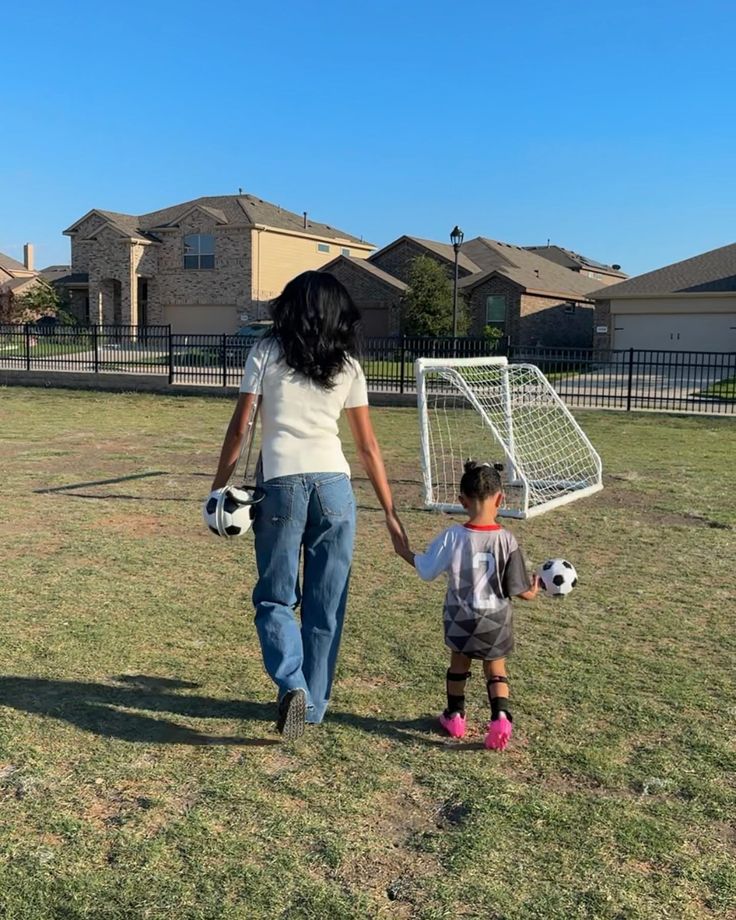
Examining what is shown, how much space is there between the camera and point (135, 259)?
45750 millimetres

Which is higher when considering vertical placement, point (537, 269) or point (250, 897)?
point (537, 269)

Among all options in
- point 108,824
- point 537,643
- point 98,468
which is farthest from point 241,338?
point 108,824

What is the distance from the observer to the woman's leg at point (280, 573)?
343 centimetres

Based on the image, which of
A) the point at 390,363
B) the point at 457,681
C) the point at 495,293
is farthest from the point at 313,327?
the point at 495,293

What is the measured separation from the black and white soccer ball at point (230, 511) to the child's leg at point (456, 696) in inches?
42.4

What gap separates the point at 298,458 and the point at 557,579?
1218mm

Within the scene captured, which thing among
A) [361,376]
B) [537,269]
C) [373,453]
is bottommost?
[373,453]

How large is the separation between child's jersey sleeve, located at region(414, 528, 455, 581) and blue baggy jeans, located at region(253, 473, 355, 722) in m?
0.31

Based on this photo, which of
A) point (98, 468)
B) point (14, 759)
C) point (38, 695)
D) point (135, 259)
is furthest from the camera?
point (135, 259)

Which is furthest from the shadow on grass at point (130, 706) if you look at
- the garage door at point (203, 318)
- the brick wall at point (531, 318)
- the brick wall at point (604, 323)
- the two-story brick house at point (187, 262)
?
the garage door at point (203, 318)

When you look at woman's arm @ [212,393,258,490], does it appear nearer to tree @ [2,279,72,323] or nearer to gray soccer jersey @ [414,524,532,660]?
gray soccer jersey @ [414,524,532,660]

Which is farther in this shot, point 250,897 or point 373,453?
point 373,453

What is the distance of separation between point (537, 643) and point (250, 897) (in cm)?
271

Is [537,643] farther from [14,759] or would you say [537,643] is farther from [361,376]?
[14,759]
